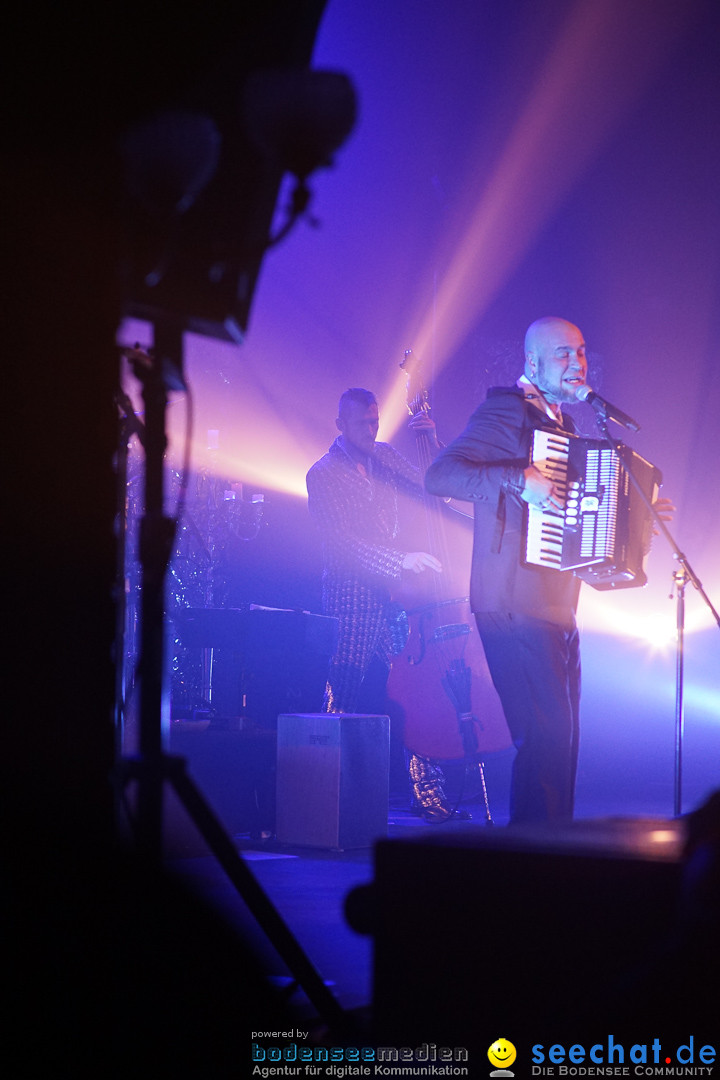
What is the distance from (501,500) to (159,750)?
7.14ft

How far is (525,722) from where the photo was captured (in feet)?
12.0

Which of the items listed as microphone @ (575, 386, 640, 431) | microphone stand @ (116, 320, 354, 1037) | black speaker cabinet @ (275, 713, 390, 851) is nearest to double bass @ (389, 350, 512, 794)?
black speaker cabinet @ (275, 713, 390, 851)

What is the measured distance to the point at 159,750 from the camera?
194 centimetres

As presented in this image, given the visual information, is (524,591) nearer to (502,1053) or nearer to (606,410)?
(606,410)

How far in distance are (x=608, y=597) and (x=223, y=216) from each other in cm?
640

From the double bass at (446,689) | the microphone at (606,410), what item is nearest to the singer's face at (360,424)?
the double bass at (446,689)

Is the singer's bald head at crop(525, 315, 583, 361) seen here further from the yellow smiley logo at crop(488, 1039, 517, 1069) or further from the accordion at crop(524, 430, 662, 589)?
the yellow smiley logo at crop(488, 1039, 517, 1069)

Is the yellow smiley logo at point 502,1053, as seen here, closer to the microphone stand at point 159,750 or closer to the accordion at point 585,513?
the microphone stand at point 159,750

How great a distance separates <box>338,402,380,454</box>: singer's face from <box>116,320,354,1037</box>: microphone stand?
415 cm

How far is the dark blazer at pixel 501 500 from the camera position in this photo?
376 centimetres

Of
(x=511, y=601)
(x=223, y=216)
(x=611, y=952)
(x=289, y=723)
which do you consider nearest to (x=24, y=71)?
(x=223, y=216)

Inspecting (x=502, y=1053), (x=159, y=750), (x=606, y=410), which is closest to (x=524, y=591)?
(x=606, y=410)

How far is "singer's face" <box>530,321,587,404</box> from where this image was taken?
13.3 ft

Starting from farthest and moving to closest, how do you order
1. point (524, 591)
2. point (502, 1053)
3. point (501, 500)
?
point (501, 500)
point (524, 591)
point (502, 1053)
